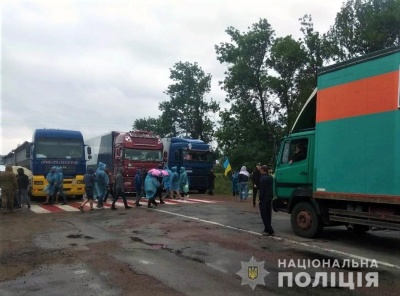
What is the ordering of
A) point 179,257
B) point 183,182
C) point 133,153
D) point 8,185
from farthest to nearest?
point 133,153, point 183,182, point 8,185, point 179,257

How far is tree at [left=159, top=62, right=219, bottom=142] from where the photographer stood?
5028 centimetres

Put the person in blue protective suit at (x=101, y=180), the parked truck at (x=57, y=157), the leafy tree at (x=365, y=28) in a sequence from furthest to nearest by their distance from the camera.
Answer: the leafy tree at (x=365, y=28) < the parked truck at (x=57, y=157) < the person in blue protective suit at (x=101, y=180)

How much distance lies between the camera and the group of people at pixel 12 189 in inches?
608

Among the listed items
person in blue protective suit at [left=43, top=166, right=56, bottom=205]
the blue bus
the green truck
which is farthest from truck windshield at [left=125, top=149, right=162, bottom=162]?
the green truck

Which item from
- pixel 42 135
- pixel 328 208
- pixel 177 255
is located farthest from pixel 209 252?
pixel 42 135

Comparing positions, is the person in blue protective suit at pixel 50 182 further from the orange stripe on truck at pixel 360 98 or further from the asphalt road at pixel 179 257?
the orange stripe on truck at pixel 360 98

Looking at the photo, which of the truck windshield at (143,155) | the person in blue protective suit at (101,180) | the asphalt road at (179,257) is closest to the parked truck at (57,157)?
the truck windshield at (143,155)

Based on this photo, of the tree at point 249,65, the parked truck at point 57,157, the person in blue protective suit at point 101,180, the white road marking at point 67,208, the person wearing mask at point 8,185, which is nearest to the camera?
the person wearing mask at point 8,185

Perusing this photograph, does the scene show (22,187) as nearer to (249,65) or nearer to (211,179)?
(211,179)

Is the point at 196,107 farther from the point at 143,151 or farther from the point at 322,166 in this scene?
the point at 322,166

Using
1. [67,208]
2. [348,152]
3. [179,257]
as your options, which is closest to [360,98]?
[348,152]

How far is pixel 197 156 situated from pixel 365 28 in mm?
15472

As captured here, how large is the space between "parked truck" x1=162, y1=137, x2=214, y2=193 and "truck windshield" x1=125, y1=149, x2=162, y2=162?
1.74m

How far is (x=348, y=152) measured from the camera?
28.7 ft
